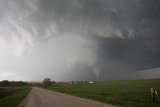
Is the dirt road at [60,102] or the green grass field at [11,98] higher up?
the dirt road at [60,102]

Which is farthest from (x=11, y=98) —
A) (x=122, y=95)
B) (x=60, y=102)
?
(x=122, y=95)

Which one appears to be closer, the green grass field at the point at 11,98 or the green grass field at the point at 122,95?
the green grass field at the point at 122,95

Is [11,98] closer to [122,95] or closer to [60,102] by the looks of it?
[60,102]

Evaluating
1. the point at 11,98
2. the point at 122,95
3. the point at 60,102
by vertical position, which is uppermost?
the point at 122,95

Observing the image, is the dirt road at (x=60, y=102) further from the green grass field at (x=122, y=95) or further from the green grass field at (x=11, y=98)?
the green grass field at (x=122, y=95)

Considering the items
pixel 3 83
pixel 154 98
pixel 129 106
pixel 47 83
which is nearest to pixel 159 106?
pixel 129 106

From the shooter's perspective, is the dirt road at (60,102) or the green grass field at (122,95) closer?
the dirt road at (60,102)

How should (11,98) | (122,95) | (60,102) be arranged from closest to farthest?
(60,102) < (122,95) < (11,98)

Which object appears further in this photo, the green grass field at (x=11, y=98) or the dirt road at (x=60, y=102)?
the green grass field at (x=11, y=98)

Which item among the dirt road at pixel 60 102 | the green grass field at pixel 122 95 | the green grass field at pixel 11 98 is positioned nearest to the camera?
the dirt road at pixel 60 102

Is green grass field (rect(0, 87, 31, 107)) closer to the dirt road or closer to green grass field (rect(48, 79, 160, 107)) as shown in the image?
the dirt road

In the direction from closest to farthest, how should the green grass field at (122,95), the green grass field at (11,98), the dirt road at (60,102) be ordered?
the dirt road at (60,102), the green grass field at (122,95), the green grass field at (11,98)

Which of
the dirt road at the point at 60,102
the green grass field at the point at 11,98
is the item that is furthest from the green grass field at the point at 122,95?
the green grass field at the point at 11,98

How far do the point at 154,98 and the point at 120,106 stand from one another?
7.13 m
